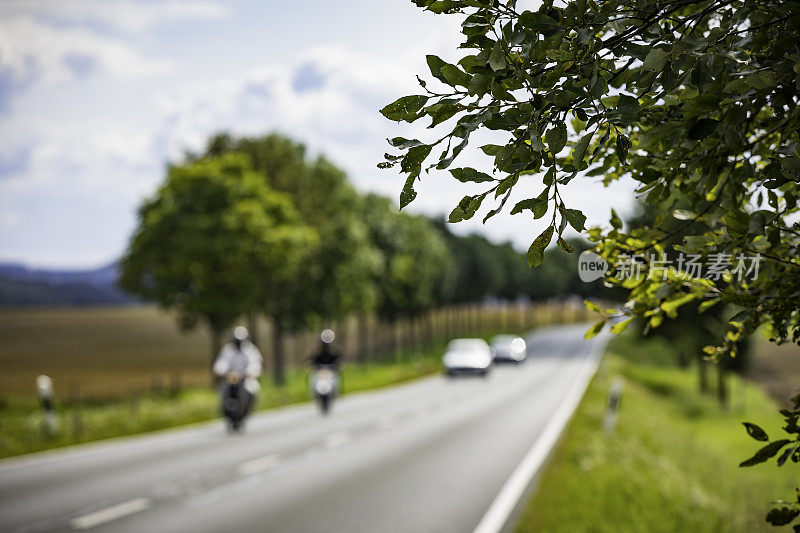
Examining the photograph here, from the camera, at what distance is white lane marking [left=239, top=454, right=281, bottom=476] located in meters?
10.1

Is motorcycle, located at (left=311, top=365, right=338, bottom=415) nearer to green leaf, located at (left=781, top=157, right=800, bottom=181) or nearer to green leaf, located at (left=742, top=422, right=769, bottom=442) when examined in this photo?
green leaf, located at (left=742, top=422, right=769, bottom=442)

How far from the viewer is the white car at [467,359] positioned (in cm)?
3188

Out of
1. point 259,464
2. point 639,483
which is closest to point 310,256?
point 259,464

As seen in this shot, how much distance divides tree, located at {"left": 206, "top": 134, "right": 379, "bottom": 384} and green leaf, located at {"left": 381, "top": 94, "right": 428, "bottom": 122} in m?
32.7

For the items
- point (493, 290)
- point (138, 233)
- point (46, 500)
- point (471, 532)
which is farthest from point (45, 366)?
point (471, 532)

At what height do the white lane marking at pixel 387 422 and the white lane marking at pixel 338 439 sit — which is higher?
the white lane marking at pixel 338 439

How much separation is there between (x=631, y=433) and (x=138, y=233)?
2231cm

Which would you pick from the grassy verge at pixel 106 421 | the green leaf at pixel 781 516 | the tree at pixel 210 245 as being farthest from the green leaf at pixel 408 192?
the tree at pixel 210 245

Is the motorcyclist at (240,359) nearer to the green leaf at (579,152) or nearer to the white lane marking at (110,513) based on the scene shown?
the white lane marking at (110,513)

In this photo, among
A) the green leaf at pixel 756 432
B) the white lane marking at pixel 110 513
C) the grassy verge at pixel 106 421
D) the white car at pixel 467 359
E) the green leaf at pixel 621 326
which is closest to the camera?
Result: the green leaf at pixel 756 432

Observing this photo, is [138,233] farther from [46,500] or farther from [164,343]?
[164,343]

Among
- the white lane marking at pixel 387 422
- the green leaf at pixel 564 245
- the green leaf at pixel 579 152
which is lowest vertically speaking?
the white lane marking at pixel 387 422

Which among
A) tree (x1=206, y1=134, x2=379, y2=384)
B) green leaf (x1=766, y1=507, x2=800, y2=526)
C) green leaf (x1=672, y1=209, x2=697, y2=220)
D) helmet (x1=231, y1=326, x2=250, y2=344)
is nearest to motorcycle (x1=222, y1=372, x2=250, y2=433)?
helmet (x1=231, y1=326, x2=250, y2=344)

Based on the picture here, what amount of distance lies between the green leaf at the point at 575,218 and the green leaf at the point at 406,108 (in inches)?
21.2
